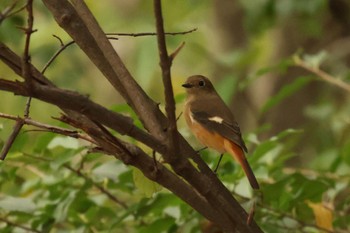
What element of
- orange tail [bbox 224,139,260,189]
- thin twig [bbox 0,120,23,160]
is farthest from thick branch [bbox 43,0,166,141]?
orange tail [bbox 224,139,260,189]

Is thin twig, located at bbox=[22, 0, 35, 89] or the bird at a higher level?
the bird

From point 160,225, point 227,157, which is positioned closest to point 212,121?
point 227,157

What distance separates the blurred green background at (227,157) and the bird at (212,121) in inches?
1.9

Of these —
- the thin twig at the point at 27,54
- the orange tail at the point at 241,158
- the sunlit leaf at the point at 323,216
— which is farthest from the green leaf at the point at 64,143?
the thin twig at the point at 27,54

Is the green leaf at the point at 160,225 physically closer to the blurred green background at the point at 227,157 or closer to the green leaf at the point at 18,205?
the blurred green background at the point at 227,157

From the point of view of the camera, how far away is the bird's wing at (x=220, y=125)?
9.26ft

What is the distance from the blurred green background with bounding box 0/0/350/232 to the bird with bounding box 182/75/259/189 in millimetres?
49

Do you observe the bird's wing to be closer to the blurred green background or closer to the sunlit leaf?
the blurred green background

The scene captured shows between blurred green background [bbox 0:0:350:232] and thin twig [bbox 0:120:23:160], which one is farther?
blurred green background [bbox 0:0:350:232]

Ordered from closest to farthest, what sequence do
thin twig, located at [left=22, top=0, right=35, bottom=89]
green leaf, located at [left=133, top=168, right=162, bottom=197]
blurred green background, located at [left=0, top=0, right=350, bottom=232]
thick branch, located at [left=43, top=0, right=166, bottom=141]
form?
thin twig, located at [left=22, top=0, right=35, bottom=89], thick branch, located at [left=43, top=0, right=166, bottom=141], green leaf, located at [left=133, top=168, right=162, bottom=197], blurred green background, located at [left=0, top=0, right=350, bottom=232]

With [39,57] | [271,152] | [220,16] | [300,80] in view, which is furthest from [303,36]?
[271,152]

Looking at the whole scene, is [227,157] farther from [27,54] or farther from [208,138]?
[27,54]

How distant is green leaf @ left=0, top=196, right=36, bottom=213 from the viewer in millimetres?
2307

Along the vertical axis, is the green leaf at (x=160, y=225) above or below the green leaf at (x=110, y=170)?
below
